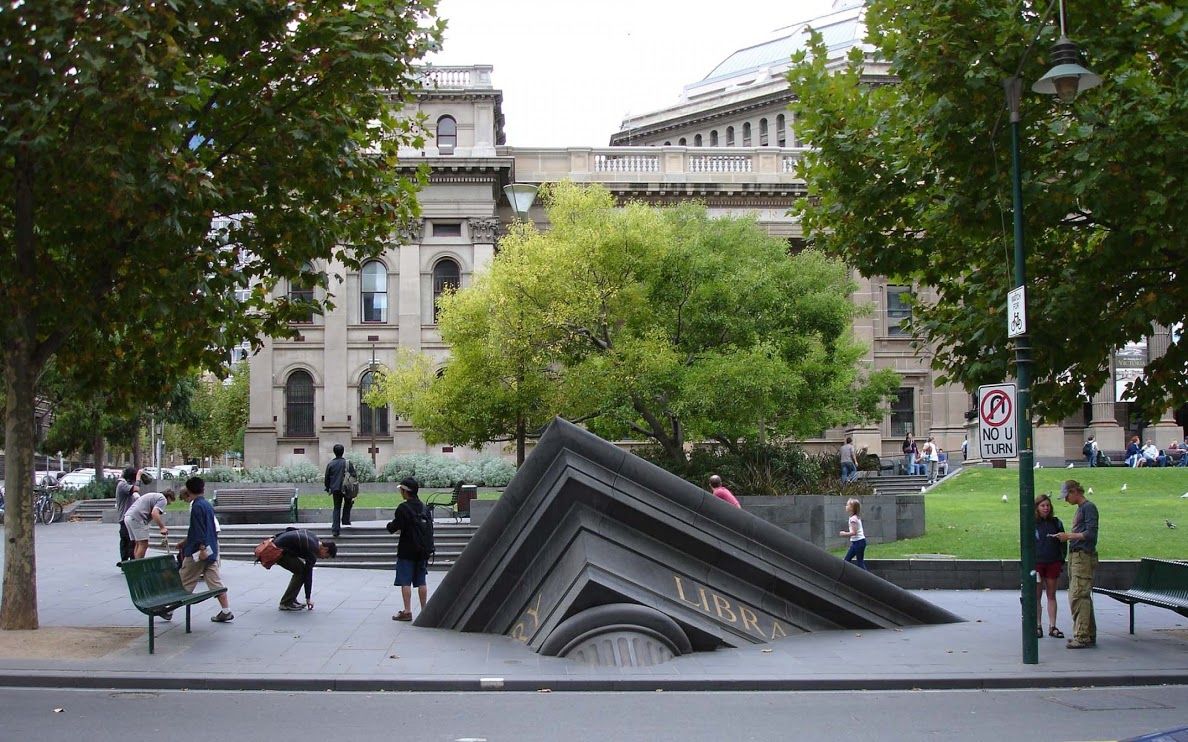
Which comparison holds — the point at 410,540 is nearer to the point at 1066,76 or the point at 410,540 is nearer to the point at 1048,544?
the point at 1048,544

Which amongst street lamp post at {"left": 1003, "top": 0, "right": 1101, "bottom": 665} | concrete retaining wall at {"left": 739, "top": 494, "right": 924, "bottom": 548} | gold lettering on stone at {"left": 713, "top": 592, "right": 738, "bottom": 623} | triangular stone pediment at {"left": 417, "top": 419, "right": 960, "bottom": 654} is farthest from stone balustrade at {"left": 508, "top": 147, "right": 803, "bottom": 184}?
gold lettering on stone at {"left": 713, "top": 592, "right": 738, "bottom": 623}

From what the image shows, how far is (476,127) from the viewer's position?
170 ft

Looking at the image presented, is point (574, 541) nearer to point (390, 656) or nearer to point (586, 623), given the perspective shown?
point (586, 623)

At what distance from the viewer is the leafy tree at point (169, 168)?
41.0ft

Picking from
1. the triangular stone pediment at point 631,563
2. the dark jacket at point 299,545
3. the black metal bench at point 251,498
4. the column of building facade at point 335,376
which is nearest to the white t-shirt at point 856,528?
the triangular stone pediment at point 631,563

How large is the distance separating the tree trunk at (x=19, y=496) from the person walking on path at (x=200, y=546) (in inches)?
72.5

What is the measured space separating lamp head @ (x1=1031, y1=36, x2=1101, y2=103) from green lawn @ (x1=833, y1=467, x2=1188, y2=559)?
11574 millimetres

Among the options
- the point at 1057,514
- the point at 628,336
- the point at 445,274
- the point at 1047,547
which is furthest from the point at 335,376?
the point at 1047,547

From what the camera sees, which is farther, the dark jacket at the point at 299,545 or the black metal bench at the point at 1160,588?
the dark jacket at the point at 299,545

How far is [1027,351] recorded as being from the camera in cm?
1300

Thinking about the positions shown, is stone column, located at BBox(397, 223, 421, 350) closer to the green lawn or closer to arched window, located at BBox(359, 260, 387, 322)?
arched window, located at BBox(359, 260, 387, 322)

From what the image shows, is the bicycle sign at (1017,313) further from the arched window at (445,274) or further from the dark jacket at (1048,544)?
the arched window at (445,274)

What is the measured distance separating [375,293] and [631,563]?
135 ft

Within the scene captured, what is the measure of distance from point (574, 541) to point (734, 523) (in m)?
1.88
